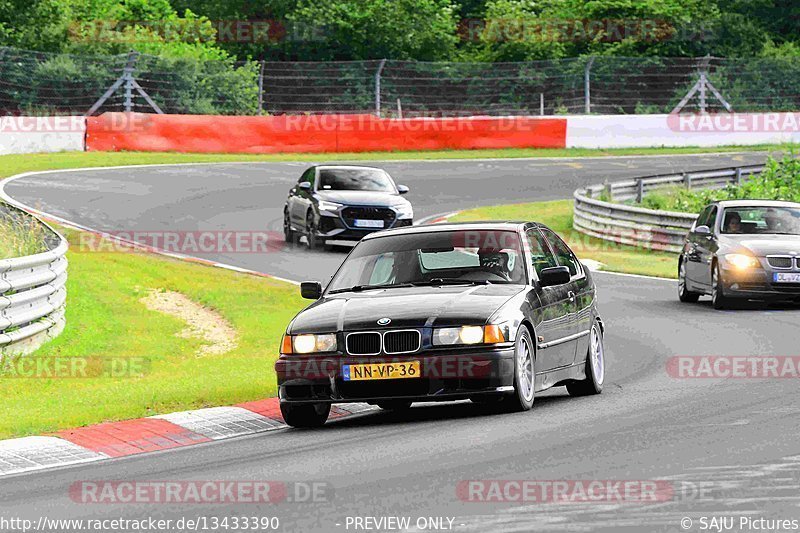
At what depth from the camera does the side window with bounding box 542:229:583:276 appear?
41.7 feet

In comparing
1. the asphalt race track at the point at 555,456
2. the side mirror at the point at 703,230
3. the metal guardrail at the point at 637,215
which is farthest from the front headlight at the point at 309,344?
the metal guardrail at the point at 637,215

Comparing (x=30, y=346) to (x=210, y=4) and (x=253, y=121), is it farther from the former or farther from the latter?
(x=210, y=4)

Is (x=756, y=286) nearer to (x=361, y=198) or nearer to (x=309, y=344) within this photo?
(x=361, y=198)

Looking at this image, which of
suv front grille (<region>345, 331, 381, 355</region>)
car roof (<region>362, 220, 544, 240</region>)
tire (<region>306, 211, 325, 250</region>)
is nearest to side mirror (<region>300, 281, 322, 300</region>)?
car roof (<region>362, 220, 544, 240</region>)

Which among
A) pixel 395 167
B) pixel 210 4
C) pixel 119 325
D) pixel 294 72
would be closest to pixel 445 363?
pixel 119 325

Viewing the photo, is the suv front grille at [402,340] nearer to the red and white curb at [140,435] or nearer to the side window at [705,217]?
the red and white curb at [140,435]

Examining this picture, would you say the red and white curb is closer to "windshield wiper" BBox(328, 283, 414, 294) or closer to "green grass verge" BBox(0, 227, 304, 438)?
"green grass verge" BBox(0, 227, 304, 438)

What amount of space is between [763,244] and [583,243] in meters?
12.3

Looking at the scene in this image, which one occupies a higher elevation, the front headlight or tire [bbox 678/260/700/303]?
the front headlight

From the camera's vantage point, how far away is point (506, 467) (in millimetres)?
8484

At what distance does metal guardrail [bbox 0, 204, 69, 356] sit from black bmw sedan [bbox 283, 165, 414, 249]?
1035 cm

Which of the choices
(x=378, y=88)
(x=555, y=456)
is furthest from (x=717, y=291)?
(x=378, y=88)

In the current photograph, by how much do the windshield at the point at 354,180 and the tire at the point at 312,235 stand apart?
2.01 feet

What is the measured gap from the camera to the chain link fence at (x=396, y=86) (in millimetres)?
45406
